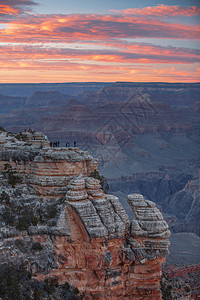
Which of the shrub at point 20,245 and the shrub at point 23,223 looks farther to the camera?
the shrub at point 23,223

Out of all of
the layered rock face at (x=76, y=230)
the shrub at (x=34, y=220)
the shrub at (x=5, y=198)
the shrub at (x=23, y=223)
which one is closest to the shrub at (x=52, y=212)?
the layered rock face at (x=76, y=230)

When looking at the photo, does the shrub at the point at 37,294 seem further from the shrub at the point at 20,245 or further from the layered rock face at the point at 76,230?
the shrub at the point at 20,245

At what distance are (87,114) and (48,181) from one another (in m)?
135

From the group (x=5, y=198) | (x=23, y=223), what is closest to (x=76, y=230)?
(x=23, y=223)

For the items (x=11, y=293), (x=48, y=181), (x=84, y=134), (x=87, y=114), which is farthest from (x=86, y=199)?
(x=87, y=114)

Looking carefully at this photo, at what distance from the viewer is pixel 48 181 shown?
33062mm

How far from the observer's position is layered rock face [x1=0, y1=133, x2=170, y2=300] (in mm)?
30922

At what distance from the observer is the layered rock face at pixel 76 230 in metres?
30.9

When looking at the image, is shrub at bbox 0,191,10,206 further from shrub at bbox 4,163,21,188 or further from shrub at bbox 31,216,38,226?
shrub at bbox 31,216,38,226

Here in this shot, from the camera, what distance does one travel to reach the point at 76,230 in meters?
31.4

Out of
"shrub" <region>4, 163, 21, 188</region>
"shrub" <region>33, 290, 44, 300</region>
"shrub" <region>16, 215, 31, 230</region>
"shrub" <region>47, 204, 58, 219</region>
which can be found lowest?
"shrub" <region>33, 290, 44, 300</region>

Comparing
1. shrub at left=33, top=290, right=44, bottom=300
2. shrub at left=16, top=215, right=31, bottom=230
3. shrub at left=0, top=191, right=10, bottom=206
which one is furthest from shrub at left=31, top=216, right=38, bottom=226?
shrub at left=33, top=290, right=44, bottom=300

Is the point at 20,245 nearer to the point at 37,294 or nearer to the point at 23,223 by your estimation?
the point at 23,223

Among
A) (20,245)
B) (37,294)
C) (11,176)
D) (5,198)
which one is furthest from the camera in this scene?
(11,176)
